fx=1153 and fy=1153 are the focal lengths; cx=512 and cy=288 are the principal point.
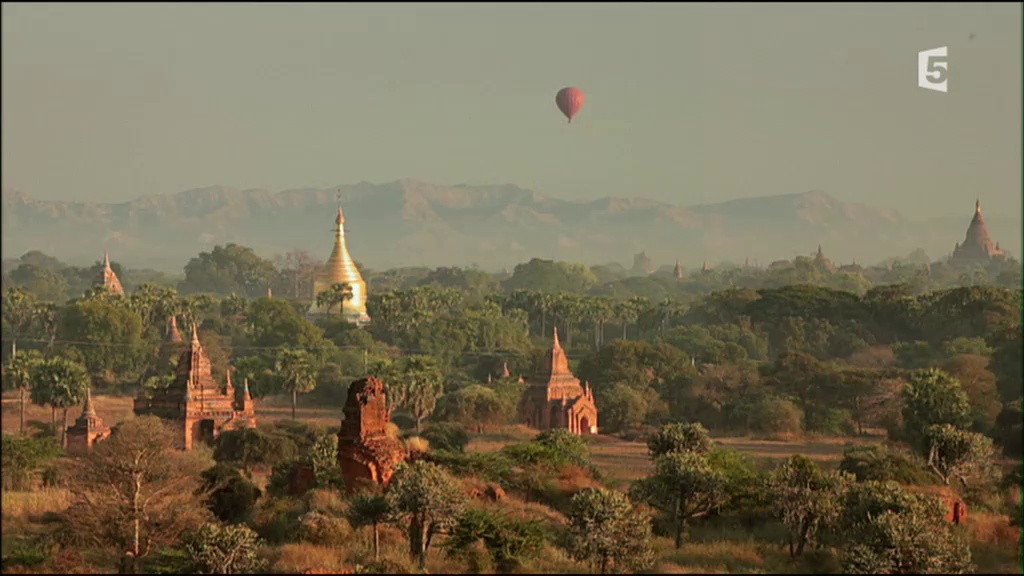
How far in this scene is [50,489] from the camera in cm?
3341

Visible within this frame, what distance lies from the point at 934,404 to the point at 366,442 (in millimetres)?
25826

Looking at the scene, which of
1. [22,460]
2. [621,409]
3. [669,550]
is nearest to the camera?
[669,550]

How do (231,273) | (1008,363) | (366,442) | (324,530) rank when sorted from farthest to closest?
(231,273) → (1008,363) → (366,442) → (324,530)

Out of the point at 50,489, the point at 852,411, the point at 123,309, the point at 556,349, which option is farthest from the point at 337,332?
the point at 50,489

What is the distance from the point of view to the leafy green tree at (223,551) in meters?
21.9

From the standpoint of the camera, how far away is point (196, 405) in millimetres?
49094

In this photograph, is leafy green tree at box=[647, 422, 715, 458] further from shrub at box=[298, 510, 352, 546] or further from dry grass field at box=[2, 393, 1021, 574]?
shrub at box=[298, 510, 352, 546]

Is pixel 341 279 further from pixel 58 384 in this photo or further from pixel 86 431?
pixel 86 431

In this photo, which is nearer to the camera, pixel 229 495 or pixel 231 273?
pixel 229 495

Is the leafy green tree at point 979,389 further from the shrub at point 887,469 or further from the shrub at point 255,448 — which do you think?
the shrub at point 255,448

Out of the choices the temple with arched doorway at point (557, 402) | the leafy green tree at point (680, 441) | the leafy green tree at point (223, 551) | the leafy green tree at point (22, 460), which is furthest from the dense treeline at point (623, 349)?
the leafy green tree at point (223, 551)

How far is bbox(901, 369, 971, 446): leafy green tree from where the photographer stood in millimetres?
44375

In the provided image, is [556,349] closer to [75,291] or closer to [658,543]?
[658,543]

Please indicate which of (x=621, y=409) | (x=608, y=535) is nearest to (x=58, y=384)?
(x=621, y=409)
